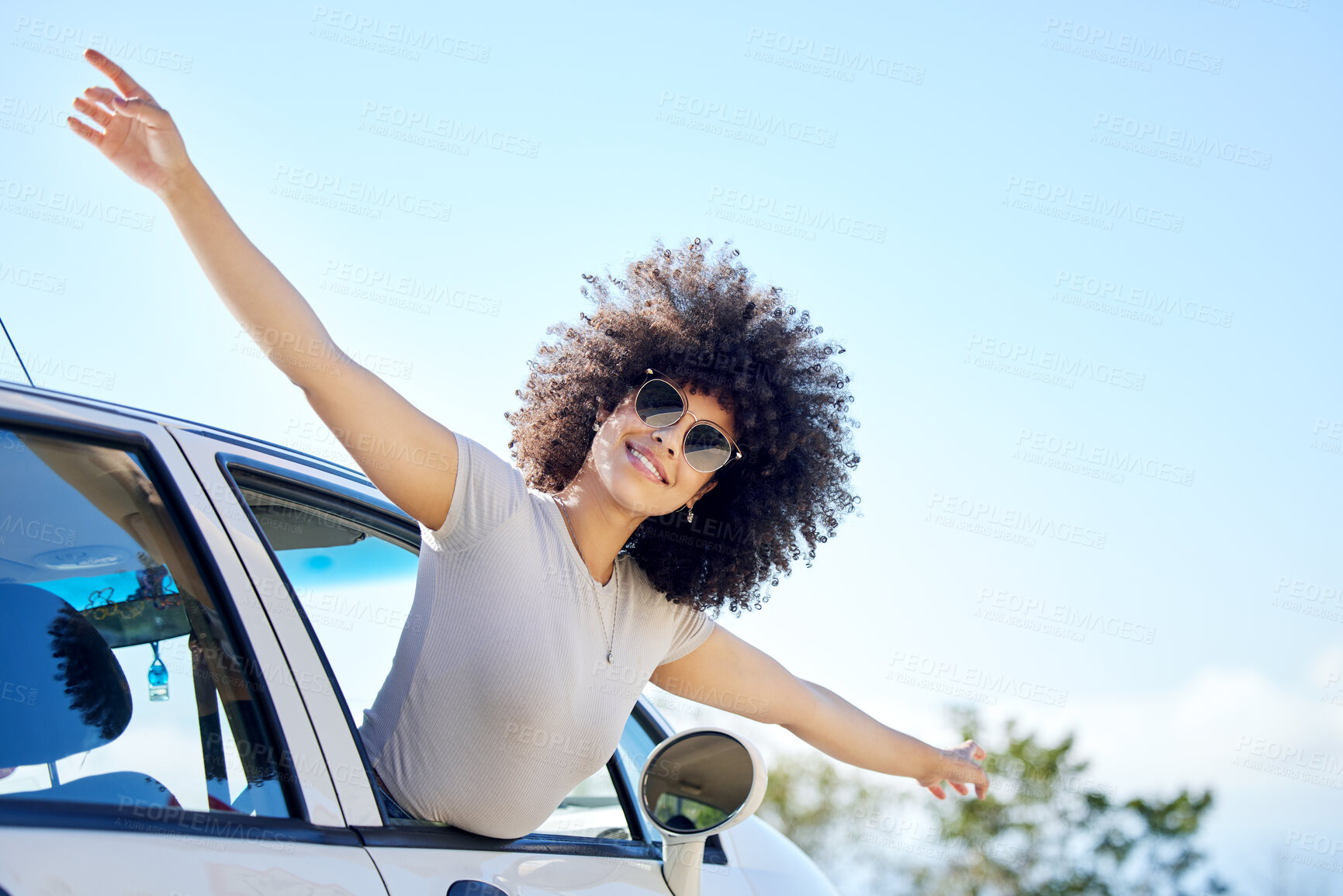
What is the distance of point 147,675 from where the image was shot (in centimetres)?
155

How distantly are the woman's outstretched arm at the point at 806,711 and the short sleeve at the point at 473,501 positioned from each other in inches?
34.4

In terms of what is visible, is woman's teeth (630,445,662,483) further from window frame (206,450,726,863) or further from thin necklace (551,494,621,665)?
window frame (206,450,726,863)

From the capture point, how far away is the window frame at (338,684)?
1.71m

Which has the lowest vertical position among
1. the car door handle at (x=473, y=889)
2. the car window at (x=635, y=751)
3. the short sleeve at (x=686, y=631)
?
the car door handle at (x=473, y=889)

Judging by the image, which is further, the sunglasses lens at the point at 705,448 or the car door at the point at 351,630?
the sunglasses lens at the point at 705,448

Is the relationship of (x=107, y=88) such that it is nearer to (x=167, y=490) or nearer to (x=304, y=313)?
(x=304, y=313)

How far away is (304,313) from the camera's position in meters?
1.72

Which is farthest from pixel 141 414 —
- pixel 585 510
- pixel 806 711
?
pixel 806 711

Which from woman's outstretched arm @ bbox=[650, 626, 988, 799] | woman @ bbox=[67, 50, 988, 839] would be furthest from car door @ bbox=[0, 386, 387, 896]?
woman's outstretched arm @ bbox=[650, 626, 988, 799]

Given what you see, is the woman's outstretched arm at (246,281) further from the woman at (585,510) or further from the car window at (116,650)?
the car window at (116,650)

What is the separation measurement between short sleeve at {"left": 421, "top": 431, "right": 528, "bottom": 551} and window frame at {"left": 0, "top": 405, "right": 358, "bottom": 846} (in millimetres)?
477

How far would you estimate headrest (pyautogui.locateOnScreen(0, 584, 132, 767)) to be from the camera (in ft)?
4.50

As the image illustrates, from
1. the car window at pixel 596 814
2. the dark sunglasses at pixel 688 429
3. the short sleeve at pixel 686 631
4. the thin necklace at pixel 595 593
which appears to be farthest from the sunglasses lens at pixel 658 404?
the car window at pixel 596 814

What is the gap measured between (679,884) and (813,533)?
1.33 m
